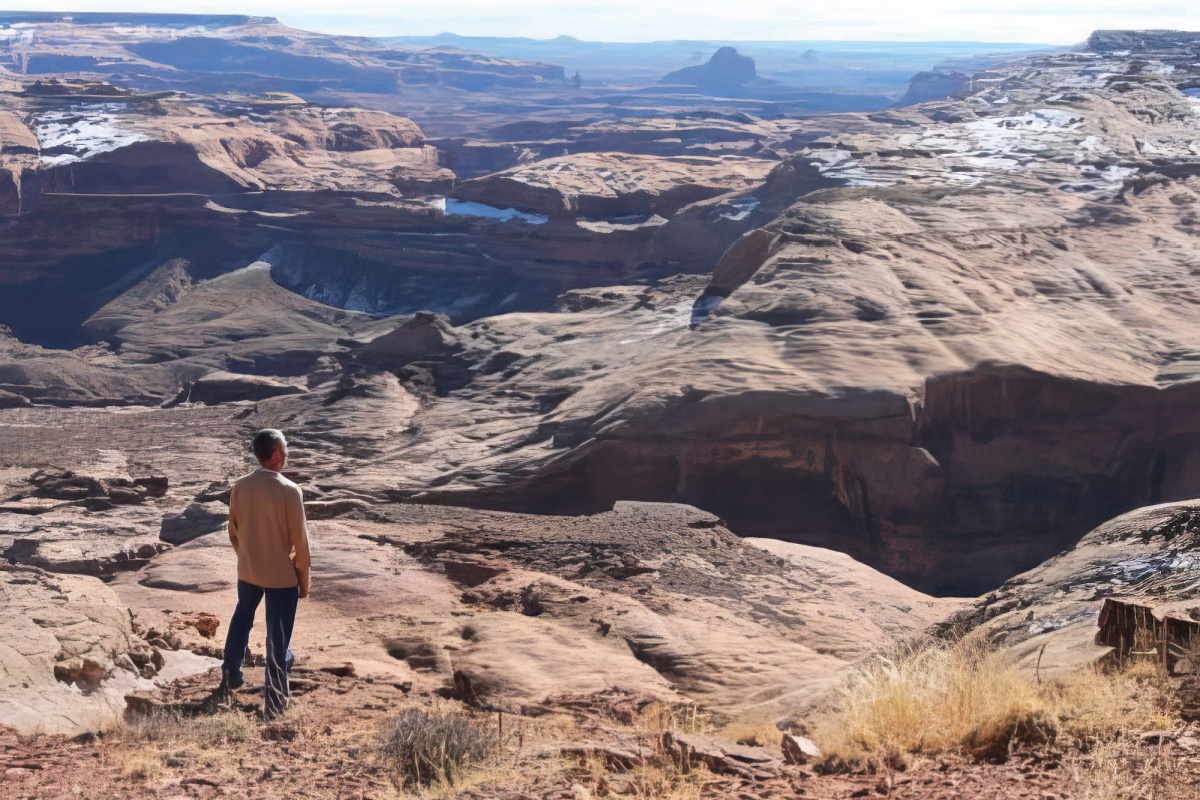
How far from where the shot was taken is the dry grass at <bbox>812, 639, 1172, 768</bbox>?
3.42 m

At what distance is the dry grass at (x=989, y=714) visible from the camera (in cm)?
342

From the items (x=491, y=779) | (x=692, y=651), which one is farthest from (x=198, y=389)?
(x=491, y=779)

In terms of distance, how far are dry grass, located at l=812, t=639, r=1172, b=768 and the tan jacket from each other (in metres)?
2.41

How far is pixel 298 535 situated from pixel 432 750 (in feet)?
4.45

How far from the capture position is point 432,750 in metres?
3.57

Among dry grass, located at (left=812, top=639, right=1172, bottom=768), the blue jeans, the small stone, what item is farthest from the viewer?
the blue jeans

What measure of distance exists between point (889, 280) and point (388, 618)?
12.7m

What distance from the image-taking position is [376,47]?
18362 centimetres

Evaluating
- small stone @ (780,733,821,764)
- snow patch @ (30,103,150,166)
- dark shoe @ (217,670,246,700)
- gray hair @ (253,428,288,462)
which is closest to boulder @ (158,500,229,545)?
dark shoe @ (217,670,246,700)

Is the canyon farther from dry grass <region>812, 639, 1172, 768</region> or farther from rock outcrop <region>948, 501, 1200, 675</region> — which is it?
dry grass <region>812, 639, 1172, 768</region>

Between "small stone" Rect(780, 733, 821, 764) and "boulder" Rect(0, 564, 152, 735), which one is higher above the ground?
"small stone" Rect(780, 733, 821, 764)

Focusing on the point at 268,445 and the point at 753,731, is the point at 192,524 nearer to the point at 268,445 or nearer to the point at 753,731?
the point at 268,445

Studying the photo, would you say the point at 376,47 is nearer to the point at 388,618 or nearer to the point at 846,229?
the point at 846,229

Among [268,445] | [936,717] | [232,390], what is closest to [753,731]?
[936,717]
